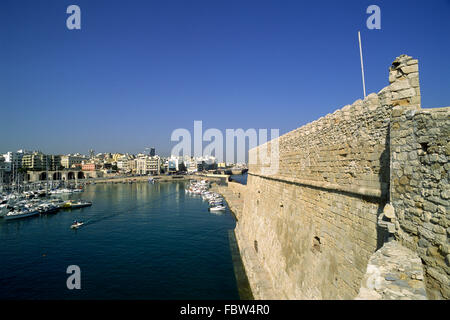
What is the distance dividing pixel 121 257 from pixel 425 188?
18.1 m

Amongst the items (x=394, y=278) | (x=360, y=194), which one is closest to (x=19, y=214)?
(x=360, y=194)

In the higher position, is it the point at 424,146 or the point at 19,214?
the point at 424,146

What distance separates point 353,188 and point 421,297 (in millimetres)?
2638

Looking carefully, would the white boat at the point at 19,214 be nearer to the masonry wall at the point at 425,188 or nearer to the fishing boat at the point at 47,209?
the fishing boat at the point at 47,209

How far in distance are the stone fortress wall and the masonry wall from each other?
1 cm

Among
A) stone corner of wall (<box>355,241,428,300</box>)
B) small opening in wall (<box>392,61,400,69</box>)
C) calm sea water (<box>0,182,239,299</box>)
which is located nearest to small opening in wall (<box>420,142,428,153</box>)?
stone corner of wall (<box>355,241,428,300</box>)

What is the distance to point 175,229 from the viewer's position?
24.7m

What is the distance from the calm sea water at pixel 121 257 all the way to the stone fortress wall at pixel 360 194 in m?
5.55

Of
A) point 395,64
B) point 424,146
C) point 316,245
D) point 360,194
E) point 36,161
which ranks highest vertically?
point 395,64

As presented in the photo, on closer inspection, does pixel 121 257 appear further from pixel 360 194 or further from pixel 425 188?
pixel 425 188

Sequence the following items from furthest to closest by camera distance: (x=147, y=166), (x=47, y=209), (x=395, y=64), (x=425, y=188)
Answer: (x=147, y=166)
(x=47, y=209)
(x=395, y=64)
(x=425, y=188)

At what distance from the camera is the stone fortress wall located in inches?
117

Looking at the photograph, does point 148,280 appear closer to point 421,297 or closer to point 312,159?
point 312,159

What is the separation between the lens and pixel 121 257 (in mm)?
17375
